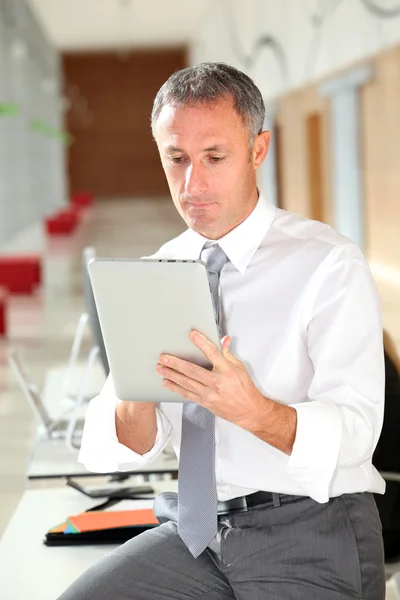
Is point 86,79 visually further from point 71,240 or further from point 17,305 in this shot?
point 17,305

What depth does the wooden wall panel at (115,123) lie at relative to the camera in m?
48.6

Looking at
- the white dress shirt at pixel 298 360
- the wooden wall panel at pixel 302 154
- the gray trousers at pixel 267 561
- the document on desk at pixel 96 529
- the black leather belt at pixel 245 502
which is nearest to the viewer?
the white dress shirt at pixel 298 360

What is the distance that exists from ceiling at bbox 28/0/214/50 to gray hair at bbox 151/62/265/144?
31.1 metres

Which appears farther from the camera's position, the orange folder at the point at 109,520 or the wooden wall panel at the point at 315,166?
the wooden wall panel at the point at 315,166

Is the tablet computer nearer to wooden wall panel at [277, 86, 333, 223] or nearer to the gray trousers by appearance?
the gray trousers

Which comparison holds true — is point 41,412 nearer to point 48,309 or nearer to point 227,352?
point 227,352

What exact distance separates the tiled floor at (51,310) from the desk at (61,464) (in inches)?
49.4

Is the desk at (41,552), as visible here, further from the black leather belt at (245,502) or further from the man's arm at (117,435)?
the black leather belt at (245,502)

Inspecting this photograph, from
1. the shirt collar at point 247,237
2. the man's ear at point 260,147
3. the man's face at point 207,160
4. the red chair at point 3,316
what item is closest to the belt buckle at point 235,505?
the shirt collar at point 247,237

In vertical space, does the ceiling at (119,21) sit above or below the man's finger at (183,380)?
above

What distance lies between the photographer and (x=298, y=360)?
8.30ft

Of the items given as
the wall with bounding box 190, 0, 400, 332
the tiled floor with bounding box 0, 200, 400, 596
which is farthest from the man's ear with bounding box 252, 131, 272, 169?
the wall with bounding box 190, 0, 400, 332

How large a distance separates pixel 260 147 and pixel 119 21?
36802mm

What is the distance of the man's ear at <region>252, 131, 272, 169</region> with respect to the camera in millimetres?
2611
